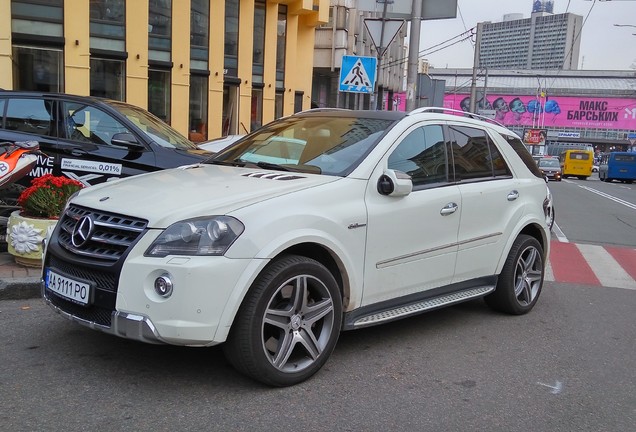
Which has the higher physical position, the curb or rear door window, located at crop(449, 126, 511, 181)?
rear door window, located at crop(449, 126, 511, 181)

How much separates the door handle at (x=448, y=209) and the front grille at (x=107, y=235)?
2243 mm

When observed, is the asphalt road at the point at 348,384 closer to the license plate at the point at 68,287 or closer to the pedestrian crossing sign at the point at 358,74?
the license plate at the point at 68,287

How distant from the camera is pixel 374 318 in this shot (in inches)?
166

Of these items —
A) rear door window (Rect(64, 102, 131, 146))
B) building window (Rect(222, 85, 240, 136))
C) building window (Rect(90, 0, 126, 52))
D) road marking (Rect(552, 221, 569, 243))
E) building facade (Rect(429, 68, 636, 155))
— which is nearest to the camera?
rear door window (Rect(64, 102, 131, 146))

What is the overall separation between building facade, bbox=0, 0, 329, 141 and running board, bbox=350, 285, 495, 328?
44.8ft

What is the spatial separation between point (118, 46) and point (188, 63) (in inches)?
97.8

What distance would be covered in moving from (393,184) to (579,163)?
1963 inches

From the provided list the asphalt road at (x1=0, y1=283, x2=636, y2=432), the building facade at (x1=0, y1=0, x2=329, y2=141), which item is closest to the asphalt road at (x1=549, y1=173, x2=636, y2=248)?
the asphalt road at (x1=0, y1=283, x2=636, y2=432)

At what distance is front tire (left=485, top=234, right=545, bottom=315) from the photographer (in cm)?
547

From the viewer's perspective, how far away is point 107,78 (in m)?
17.2

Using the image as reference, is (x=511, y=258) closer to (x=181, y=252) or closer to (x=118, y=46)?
(x=181, y=252)

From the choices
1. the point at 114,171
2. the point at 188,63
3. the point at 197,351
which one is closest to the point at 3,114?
the point at 114,171

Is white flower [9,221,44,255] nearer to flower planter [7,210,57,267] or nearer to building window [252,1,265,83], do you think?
flower planter [7,210,57,267]

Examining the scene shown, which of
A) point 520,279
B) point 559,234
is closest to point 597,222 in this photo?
point 559,234
